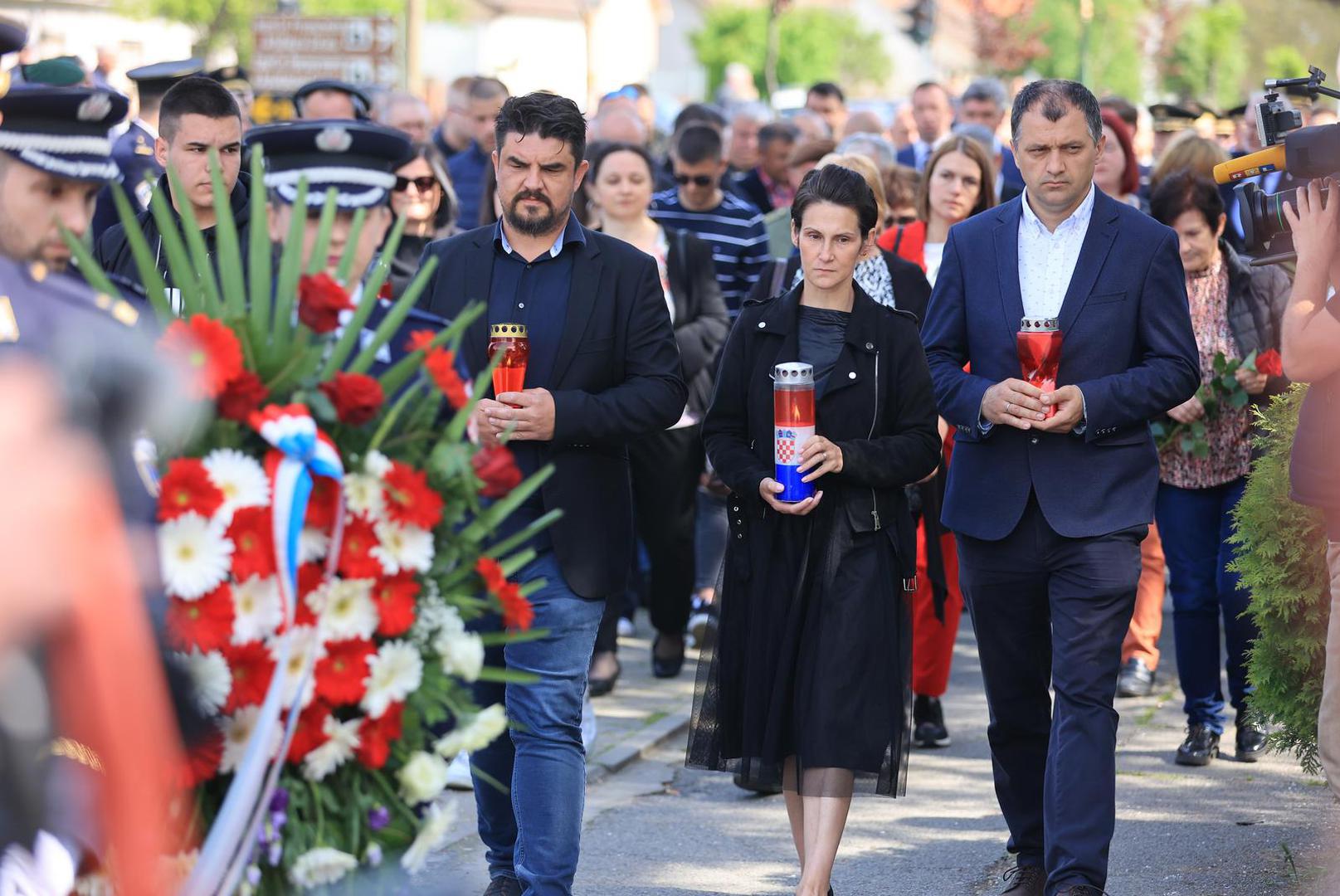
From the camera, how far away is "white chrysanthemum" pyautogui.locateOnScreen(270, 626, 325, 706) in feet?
10.8

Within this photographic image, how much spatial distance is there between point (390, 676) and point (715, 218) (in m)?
6.89

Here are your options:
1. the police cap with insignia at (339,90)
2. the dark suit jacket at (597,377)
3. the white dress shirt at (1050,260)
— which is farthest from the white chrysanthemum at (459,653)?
the police cap with insignia at (339,90)

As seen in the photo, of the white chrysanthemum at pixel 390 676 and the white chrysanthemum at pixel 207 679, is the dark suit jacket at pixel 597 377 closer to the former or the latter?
the white chrysanthemum at pixel 390 676

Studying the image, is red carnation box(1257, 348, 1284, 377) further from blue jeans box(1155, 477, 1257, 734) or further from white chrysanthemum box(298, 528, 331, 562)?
white chrysanthemum box(298, 528, 331, 562)

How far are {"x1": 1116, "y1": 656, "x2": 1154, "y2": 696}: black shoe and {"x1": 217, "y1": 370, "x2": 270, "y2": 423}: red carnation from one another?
6210 millimetres

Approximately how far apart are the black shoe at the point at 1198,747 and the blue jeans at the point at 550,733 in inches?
122

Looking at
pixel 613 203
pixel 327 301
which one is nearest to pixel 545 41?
pixel 613 203

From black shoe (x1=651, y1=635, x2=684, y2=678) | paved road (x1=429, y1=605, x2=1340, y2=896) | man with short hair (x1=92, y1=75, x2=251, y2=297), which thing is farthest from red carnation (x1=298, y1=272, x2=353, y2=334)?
black shoe (x1=651, y1=635, x2=684, y2=678)

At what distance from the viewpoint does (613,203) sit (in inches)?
336

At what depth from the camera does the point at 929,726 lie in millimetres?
7961

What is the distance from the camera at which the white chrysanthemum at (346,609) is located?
132 inches

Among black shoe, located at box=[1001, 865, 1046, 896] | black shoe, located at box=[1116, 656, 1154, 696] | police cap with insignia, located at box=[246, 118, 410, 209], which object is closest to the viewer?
police cap with insignia, located at box=[246, 118, 410, 209]

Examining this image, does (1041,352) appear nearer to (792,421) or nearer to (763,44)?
(792,421)

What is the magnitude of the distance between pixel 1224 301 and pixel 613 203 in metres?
2.65
